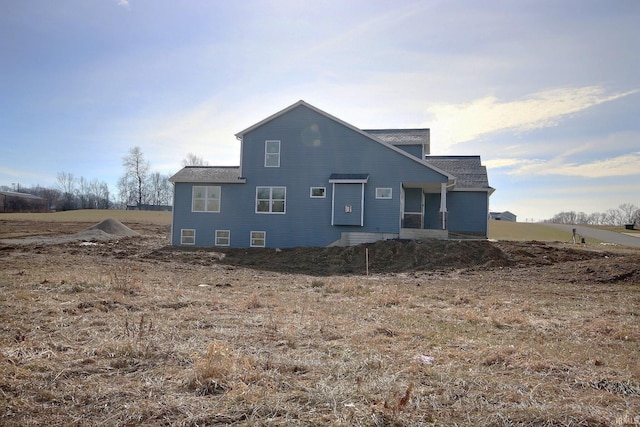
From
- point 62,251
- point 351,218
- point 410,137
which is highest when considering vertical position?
point 410,137

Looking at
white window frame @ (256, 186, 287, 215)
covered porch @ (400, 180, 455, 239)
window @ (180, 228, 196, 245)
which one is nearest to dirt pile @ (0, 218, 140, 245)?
window @ (180, 228, 196, 245)

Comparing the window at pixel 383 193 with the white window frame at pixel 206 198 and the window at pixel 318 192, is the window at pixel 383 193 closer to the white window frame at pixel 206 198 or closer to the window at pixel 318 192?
the window at pixel 318 192

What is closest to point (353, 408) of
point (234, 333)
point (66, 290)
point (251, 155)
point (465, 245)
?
point (234, 333)

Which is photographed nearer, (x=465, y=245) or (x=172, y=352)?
(x=172, y=352)

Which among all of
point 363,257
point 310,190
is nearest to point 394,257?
point 363,257

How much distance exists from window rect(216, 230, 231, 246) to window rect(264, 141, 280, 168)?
4.11 meters

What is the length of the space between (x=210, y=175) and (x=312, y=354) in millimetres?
20471

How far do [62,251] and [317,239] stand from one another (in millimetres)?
11957

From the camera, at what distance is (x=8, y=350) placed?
482 centimetres

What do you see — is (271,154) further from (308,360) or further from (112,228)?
(308,360)

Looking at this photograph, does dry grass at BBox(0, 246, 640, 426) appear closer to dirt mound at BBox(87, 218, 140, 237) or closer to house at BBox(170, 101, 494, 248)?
house at BBox(170, 101, 494, 248)

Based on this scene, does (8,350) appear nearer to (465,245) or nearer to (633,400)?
(633,400)

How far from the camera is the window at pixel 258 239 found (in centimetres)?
2320

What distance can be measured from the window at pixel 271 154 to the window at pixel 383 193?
17.6 ft
